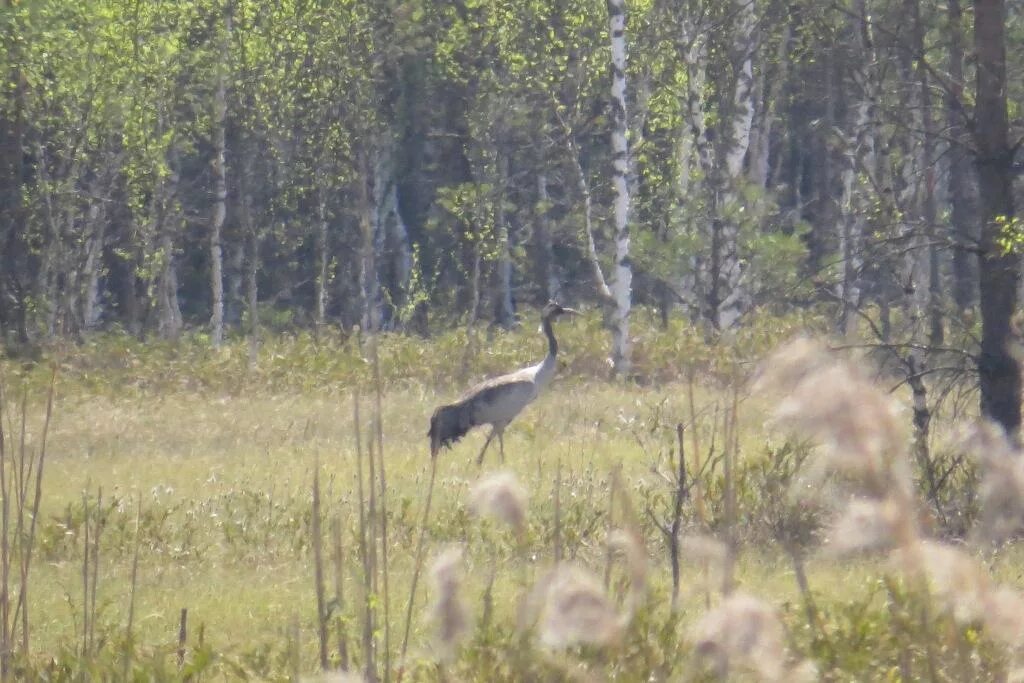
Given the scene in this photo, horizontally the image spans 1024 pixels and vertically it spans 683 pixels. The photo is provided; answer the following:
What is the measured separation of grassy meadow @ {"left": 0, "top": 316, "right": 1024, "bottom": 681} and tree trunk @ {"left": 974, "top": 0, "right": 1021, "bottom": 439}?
0.52 meters

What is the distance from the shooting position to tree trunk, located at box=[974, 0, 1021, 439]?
913cm

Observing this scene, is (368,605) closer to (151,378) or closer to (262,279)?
(151,378)

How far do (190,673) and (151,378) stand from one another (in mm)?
16131

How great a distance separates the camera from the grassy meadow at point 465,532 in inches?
125

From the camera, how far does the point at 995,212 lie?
9.20 meters

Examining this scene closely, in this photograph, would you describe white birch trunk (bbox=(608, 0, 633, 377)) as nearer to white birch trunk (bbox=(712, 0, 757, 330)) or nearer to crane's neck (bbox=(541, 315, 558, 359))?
white birch trunk (bbox=(712, 0, 757, 330))

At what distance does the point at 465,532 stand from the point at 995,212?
12.4 ft

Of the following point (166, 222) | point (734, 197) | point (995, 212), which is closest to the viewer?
point (995, 212)

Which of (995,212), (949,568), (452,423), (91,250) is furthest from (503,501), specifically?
(91,250)

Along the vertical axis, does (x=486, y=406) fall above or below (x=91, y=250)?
below

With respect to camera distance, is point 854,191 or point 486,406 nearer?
point 486,406

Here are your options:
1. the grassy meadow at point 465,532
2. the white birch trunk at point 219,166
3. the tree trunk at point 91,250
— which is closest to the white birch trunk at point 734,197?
the grassy meadow at point 465,532

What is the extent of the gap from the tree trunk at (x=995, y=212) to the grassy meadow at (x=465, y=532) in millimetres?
519

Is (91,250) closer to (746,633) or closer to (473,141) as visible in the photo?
(473,141)
